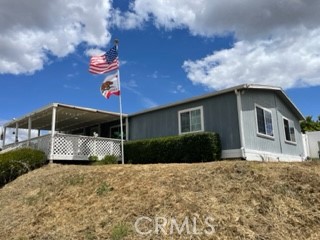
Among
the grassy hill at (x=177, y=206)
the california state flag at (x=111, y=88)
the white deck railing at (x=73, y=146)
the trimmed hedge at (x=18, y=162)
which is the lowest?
the grassy hill at (x=177, y=206)

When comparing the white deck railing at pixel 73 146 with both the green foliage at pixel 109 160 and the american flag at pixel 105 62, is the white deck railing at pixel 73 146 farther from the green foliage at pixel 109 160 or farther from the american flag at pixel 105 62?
the american flag at pixel 105 62

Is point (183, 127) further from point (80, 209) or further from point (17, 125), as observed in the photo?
point (17, 125)

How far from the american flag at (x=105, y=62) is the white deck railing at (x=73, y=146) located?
346cm

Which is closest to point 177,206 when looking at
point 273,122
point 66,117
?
point 273,122

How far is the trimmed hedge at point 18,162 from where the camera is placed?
47.5 ft

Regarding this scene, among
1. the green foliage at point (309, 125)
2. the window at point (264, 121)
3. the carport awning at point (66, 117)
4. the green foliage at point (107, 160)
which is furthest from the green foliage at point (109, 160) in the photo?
the green foliage at point (309, 125)

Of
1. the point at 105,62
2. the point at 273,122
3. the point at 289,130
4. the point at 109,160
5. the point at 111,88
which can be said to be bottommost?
the point at 109,160

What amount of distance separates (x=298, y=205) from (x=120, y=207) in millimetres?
3803

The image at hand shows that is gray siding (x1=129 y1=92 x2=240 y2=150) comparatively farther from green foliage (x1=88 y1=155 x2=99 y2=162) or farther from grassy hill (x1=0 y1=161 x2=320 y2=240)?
grassy hill (x1=0 y1=161 x2=320 y2=240)

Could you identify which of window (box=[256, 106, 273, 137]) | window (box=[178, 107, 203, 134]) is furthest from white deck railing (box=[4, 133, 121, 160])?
window (box=[256, 106, 273, 137])

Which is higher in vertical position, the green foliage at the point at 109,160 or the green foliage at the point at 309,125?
the green foliage at the point at 309,125

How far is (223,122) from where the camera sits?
15062 millimetres

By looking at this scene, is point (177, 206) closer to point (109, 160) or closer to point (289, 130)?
point (109, 160)

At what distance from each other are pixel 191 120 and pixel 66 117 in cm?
821
